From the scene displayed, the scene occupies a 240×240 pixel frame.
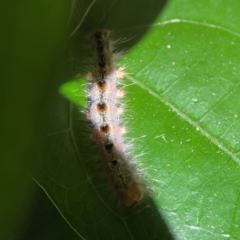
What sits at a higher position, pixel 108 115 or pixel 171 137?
pixel 108 115

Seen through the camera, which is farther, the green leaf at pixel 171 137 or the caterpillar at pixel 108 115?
the caterpillar at pixel 108 115

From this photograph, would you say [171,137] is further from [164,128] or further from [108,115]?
[108,115]

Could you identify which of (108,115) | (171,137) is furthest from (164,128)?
→ (108,115)

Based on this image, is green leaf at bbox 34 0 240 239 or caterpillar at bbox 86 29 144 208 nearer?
green leaf at bbox 34 0 240 239

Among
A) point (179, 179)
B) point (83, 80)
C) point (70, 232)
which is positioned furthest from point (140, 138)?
point (70, 232)
